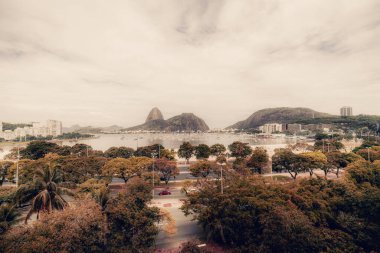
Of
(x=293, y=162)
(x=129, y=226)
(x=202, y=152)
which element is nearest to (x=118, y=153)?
(x=202, y=152)

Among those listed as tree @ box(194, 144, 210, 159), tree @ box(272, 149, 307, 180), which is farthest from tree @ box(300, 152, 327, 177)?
tree @ box(194, 144, 210, 159)

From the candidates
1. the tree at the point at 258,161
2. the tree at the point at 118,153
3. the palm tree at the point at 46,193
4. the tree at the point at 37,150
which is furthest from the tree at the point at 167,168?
the tree at the point at 37,150

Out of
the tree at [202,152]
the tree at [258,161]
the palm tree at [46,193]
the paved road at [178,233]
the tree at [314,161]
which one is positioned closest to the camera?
the palm tree at [46,193]

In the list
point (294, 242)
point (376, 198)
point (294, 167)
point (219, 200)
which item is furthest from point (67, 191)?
point (294, 167)

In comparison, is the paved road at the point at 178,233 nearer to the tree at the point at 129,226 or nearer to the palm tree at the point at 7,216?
the tree at the point at 129,226

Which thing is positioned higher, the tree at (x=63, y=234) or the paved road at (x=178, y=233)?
the tree at (x=63, y=234)
